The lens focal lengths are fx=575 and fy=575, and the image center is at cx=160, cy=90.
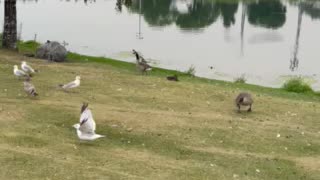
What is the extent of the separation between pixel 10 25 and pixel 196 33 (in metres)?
24.0

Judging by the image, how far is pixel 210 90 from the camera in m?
18.6

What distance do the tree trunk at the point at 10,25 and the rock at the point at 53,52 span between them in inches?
54.8

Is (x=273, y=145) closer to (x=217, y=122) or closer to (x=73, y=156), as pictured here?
(x=217, y=122)

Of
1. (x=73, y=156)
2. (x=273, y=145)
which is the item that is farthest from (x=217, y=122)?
(x=73, y=156)

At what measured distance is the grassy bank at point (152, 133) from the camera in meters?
10.6

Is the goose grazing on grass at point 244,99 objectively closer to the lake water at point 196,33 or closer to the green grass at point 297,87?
the green grass at point 297,87

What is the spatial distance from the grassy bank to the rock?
11.6ft

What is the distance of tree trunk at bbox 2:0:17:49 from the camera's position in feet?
75.0

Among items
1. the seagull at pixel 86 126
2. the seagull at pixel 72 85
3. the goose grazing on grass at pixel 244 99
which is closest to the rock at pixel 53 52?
the seagull at pixel 72 85

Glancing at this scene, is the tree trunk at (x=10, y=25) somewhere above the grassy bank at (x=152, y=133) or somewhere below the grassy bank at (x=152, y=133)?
above

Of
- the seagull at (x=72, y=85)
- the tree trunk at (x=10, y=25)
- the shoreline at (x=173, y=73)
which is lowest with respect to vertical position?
the shoreline at (x=173, y=73)

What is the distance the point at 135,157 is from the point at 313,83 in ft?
60.6

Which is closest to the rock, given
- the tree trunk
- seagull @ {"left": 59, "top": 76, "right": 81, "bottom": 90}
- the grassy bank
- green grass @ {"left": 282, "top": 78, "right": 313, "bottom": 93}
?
the tree trunk

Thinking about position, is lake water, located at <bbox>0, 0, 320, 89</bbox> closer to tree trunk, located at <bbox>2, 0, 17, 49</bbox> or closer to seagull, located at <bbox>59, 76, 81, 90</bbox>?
tree trunk, located at <bbox>2, 0, 17, 49</bbox>
